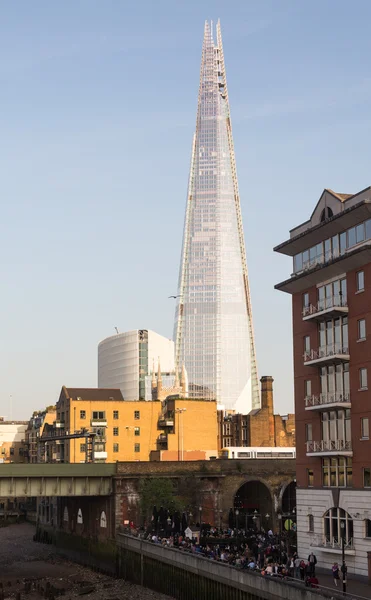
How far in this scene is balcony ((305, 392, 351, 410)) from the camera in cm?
6488

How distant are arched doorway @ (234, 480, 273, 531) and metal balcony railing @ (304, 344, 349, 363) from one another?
44303 mm

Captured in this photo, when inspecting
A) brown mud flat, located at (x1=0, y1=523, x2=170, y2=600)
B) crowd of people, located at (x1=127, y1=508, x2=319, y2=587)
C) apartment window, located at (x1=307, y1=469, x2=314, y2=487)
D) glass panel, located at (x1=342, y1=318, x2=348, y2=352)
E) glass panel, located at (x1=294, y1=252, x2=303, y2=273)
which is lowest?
brown mud flat, located at (x1=0, y1=523, x2=170, y2=600)

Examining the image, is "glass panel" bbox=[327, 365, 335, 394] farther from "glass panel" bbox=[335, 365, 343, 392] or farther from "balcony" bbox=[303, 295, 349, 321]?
"balcony" bbox=[303, 295, 349, 321]

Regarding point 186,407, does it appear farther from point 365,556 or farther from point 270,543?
point 365,556

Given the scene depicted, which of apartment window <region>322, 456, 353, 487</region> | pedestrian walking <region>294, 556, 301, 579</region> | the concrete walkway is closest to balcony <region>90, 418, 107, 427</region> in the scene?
apartment window <region>322, 456, 353, 487</region>

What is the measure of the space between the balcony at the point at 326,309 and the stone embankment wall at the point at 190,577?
19150 mm

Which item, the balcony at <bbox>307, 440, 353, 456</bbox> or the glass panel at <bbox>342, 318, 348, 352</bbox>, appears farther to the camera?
the glass panel at <bbox>342, 318, 348, 352</bbox>

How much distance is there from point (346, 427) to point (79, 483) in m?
42.0

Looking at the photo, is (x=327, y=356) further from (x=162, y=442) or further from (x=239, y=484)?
(x=162, y=442)

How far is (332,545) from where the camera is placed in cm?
6450

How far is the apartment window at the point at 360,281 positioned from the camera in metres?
63.4

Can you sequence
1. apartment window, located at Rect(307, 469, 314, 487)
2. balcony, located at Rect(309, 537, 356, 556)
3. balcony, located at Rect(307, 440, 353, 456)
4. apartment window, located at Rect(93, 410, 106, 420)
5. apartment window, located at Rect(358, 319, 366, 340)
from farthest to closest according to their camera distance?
1. apartment window, located at Rect(93, 410, 106, 420)
2. apartment window, located at Rect(307, 469, 314, 487)
3. balcony, located at Rect(307, 440, 353, 456)
4. apartment window, located at Rect(358, 319, 366, 340)
5. balcony, located at Rect(309, 537, 356, 556)

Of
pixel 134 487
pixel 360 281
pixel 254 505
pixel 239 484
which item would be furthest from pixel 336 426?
pixel 254 505

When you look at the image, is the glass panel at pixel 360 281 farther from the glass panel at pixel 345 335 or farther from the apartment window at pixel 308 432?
the apartment window at pixel 308 432
